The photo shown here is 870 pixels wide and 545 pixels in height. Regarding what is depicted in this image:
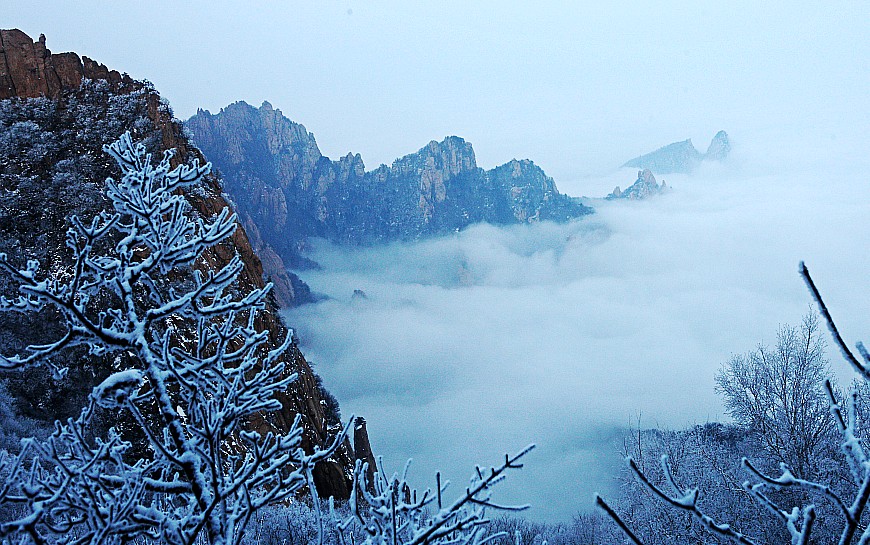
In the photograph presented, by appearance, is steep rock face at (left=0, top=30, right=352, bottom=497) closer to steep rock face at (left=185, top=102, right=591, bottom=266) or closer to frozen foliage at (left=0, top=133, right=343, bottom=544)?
frozen foliage at (left=0, top=133, right=343, bottom=544)

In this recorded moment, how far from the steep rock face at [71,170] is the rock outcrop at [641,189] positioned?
18627 cm

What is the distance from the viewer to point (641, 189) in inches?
7470

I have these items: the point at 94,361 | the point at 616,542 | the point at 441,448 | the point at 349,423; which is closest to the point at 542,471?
the point at 441,448

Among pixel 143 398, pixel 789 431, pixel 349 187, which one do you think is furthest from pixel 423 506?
pixel 349 187

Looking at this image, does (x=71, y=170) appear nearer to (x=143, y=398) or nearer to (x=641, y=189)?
(x=143, y=398)

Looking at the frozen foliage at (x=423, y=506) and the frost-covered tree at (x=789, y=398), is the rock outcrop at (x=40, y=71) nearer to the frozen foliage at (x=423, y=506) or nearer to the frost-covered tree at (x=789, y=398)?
the frozen foliage at (x=423, y=506)

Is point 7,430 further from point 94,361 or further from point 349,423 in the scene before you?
point 349,423

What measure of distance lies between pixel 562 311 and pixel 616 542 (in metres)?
181

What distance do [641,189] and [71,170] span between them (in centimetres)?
19677

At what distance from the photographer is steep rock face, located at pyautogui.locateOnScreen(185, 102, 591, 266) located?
365 feet

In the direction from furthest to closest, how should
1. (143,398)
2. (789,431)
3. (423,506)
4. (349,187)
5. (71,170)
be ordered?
(349,187), (71,170), (789,431), (143,398), (423,506)

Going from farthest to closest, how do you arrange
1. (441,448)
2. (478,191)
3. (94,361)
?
(478,191)
(441,448)
(94,361)

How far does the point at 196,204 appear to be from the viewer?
53.8ft

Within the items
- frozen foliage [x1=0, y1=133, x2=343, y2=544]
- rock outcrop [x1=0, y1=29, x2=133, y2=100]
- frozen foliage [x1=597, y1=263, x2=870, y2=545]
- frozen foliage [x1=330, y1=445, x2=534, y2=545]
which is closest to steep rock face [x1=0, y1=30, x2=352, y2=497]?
rock outcrop [x1=0, y1=29, x2=133, y2=100]
